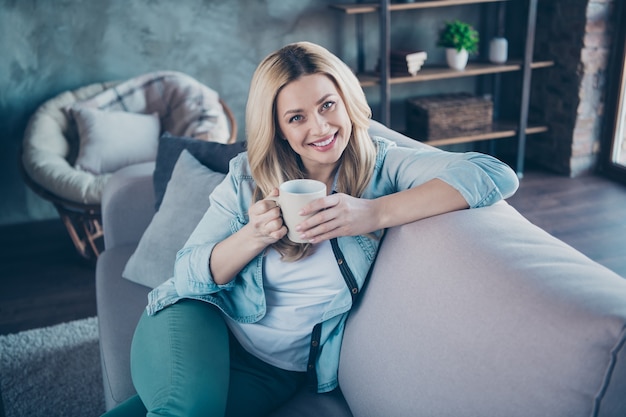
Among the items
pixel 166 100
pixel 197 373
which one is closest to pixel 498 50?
pixel 166 100

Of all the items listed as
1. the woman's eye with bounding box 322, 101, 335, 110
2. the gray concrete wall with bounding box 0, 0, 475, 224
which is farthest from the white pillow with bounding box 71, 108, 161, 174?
the woman's eye with bounding box 322, 101, 335, 110

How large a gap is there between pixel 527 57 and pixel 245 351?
3.05 metres

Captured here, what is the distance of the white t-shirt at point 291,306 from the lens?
1338 mm

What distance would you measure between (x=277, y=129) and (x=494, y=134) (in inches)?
111

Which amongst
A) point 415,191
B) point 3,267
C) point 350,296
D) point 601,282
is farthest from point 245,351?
point 3,267

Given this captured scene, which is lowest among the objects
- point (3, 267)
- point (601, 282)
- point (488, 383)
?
point (3, 267)

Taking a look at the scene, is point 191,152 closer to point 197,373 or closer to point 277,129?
point 277,129

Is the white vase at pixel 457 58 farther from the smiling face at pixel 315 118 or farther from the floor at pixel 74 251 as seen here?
the smiling face at pixel 315 118

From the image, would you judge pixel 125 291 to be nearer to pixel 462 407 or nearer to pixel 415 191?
pixel 415 191

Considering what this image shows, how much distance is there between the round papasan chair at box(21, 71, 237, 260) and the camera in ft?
9.37

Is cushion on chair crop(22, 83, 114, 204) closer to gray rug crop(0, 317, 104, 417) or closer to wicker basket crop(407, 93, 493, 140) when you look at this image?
gray rug crop(0, 317, 104, 417)

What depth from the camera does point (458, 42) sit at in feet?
12.2

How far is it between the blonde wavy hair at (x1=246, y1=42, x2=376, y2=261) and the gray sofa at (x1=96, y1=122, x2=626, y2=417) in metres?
0.18

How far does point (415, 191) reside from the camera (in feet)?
4.09
